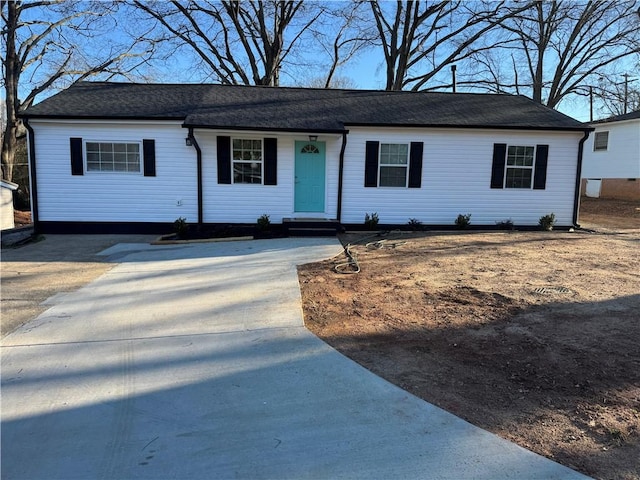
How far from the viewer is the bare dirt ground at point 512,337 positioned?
2795 mm

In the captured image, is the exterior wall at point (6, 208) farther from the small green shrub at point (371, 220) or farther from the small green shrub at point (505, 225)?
the small green shrub at point (505, 225)

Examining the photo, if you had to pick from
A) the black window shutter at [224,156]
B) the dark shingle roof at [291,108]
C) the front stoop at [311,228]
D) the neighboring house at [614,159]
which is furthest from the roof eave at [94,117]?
the neighboring house at [614,159]

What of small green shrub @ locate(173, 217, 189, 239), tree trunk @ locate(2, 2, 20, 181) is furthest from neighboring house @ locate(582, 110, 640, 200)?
tree trunk @ locate(2, 2, 20, 181)

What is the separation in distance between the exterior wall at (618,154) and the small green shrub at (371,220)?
17.5 m

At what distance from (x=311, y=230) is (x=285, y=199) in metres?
1.43

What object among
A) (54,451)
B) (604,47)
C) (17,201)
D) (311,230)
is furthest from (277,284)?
(604,47)

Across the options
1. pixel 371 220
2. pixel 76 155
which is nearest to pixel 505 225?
pixel 371 220

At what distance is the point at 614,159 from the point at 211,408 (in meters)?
26.8

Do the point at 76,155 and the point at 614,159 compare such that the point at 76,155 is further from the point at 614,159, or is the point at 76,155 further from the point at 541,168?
the point at 614,159

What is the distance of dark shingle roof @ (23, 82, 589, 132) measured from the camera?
11.6 meters

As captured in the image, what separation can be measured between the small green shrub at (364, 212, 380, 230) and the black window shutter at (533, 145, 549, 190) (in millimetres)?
4660

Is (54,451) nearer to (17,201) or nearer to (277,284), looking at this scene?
(277,284)

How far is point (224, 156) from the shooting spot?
11812 millimetres

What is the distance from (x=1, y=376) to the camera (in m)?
3.61
